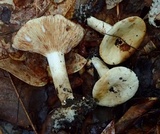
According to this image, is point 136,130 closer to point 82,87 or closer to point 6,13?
point 82,87

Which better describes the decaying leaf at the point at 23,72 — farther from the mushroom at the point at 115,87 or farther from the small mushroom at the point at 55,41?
the mushroom at the point at 115,87

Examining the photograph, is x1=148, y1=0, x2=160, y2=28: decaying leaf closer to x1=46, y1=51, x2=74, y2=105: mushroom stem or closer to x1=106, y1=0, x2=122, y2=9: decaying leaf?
x1=106, y1=0, x2=122, y2=9: decaying leaf

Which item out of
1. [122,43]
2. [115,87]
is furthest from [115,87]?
[122,43]

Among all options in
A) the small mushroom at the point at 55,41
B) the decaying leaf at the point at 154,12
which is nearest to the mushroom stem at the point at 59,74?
the small mushroom at the point at 55,41

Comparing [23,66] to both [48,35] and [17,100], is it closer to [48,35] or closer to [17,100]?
[17,100]

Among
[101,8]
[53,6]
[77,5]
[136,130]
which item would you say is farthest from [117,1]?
[136,130]
